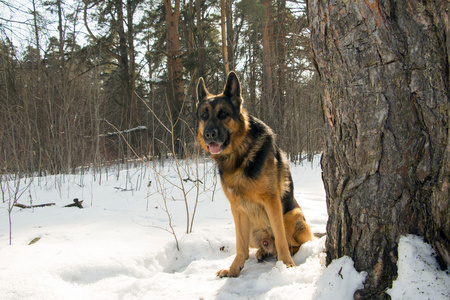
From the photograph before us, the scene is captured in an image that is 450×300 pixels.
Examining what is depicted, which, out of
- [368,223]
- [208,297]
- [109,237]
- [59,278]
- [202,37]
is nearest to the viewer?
[368,223]

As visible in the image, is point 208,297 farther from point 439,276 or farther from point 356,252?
point 439,276

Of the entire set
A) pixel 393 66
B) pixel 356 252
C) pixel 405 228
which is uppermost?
pixel 393 66

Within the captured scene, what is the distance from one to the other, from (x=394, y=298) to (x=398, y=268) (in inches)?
6.0

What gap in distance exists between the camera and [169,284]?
7.80ft

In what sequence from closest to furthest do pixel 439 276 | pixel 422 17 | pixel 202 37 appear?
pixel 439 276 < pixel 422 17 < pixel 202 37

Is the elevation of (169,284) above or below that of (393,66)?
below

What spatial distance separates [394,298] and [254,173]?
4.84ft

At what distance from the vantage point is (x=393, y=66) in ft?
5.04

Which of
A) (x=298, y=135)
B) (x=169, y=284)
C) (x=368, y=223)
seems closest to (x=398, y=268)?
(x=368, y=223)

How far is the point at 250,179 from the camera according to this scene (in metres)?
2.66

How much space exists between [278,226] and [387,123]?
147cm

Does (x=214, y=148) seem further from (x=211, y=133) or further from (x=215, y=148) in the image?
(x=211, y=133)

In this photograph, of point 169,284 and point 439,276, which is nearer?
point 439,276

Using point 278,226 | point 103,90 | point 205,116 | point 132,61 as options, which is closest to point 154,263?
point 278,226
